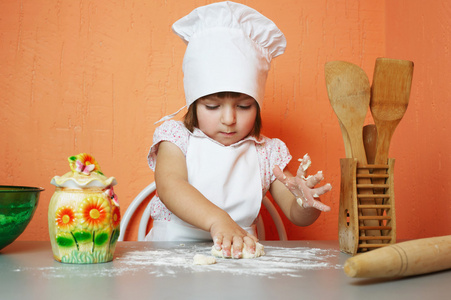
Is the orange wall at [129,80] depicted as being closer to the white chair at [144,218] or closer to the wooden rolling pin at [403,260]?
the white chair at [144,218]

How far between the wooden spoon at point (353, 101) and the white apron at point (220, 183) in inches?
16.0

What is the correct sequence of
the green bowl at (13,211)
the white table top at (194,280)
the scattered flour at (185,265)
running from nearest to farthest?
1. the white table top at (194,280)
2. the scattered flour at (185,265)
3. the green bowl at (13,211)

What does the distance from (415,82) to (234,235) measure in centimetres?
70

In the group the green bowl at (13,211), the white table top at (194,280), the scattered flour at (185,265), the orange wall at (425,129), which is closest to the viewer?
the white table top at (194,280)

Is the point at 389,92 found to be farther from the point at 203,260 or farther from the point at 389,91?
the point at 203,260

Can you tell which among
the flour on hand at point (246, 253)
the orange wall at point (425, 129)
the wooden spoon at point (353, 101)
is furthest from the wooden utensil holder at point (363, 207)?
the orange wall at point (425, 129)

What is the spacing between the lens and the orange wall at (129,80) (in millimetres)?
1327

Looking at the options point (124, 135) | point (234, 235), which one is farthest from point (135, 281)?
point (124, 135)

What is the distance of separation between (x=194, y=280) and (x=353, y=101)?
39cm

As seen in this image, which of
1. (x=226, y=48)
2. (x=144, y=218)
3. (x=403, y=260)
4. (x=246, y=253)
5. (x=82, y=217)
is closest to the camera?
(x=403, y=260)

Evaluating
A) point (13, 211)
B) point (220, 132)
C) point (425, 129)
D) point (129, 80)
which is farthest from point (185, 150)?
point (425, 129)

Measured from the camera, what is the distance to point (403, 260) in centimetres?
53

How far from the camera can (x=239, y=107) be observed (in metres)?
1.10

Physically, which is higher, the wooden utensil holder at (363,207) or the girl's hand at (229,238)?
the wooden utensil holder at (363,207)
